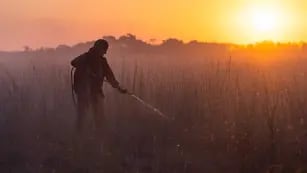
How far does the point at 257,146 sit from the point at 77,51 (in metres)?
38.3

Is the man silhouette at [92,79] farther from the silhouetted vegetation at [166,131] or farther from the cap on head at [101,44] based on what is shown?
the silhouetted vegetation at [166,131]

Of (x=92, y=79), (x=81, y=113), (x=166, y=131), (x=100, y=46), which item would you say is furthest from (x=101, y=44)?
(x=166, y=131)

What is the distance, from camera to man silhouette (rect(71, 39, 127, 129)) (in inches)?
436

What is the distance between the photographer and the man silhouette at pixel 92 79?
11.1 m

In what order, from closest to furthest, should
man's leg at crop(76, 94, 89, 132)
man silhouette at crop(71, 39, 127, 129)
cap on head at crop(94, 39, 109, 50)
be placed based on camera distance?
cap on head at crop(94, 39, 109, 50) → man silhouette at crop(71, 39, 127, 129) → man's leg at crop(76, 94, 89, 132)

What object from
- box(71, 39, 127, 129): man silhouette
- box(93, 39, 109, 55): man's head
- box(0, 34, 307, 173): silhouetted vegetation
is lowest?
box(0, 34, 307, 173): silhouetted vegetation

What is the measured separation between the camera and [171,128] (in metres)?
11.6

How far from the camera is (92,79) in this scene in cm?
1134

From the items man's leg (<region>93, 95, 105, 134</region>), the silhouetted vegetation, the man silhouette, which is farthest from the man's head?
the silhouetted vegetation

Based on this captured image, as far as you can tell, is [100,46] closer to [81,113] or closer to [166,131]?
[81,113]

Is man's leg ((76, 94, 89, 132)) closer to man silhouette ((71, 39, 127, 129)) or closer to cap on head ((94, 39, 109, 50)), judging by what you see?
man silhouette ((71, 39, 127, 129))

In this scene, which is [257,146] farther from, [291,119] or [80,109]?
[80,109]

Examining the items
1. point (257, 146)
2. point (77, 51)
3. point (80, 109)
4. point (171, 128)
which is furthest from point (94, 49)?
point (77, 51)

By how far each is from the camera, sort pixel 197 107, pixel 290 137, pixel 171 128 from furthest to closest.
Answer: pixel 197 107, pixel 171 128, pixel 290 137
